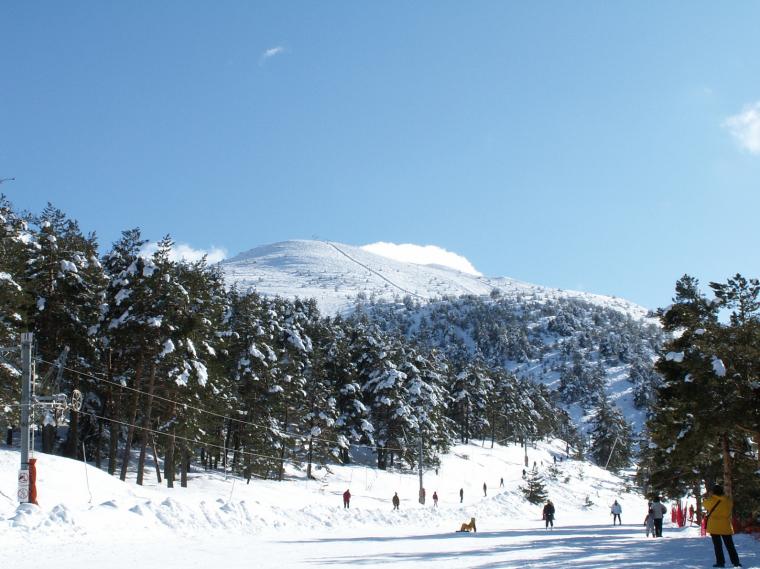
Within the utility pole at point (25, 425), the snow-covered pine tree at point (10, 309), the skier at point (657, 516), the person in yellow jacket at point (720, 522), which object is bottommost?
the skier at point (657, 516)

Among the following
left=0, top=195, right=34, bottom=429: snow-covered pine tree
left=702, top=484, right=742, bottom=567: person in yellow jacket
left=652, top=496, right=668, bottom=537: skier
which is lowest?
left=652, top=496, right=668, bottom=537: skier

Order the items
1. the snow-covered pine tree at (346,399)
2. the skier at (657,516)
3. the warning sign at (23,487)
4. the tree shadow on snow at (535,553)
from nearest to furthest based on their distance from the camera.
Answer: the tree shadow on snow at (535,553)
the warning sign at (23,487)
the skier at (657,516)
the snow-covered pine tree at (346,399)

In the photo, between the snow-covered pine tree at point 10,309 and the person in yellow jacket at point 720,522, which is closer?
the person in yellow jacket at point 720,522

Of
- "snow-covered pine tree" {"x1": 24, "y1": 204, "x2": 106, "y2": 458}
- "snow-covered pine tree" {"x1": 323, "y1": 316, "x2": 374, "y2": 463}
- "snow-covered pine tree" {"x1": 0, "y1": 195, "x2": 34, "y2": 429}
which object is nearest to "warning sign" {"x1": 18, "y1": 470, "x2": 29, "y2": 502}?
"snow-covered pine tree" {"x1": 0, "y1": 195, "x2": 34, "y2": 429}

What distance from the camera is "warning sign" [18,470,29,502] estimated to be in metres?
19.8

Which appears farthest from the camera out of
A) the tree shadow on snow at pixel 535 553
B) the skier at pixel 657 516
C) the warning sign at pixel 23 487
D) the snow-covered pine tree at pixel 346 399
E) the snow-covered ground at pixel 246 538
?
the snow-covered pine tree at pixel 346 399

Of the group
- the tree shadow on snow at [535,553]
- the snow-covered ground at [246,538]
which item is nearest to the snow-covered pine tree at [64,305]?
the snow-covered ground at [246,538]

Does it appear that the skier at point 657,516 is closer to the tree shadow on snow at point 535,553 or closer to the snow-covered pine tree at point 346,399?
the tree shadow on snow at point 535,553

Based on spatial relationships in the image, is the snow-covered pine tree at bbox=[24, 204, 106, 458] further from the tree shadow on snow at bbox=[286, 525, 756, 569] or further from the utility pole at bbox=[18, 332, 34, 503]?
the tree shadow on snow at bbox=[286, 525, 756, 569]

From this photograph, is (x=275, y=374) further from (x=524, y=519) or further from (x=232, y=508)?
(x=232, y=508)

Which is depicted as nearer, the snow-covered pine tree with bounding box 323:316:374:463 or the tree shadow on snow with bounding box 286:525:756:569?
the tree shadow on snow with bounding box 286:525:756:569

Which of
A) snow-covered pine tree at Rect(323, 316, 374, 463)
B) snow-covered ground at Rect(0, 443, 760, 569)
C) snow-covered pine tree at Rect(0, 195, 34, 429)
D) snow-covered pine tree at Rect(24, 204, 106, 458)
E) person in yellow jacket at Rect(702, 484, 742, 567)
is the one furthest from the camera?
snow-covered pine tree at Rect(323, 316, 374, 463)

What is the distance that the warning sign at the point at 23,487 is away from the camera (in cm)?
1984

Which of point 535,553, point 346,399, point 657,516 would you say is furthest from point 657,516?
point 346,399
